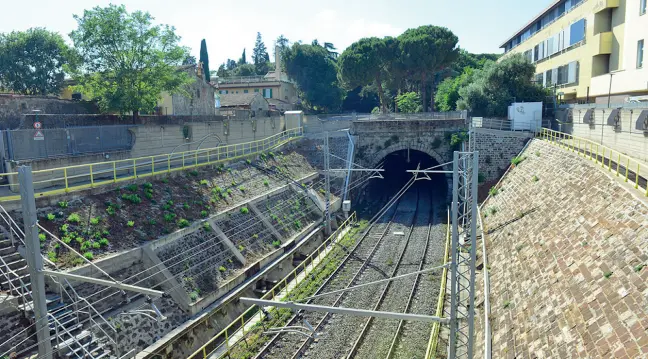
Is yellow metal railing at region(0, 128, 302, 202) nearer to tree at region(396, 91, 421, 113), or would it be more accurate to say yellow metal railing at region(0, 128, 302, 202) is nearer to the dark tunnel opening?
the dark tunnel opening

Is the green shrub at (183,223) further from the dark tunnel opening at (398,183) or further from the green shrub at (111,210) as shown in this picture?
the dark tunnel opening at (398,183)

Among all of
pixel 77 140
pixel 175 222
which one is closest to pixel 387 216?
pixel 175 222

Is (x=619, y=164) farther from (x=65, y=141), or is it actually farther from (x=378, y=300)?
(x=65, y=141)

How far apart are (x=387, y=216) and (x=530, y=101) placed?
1640cm

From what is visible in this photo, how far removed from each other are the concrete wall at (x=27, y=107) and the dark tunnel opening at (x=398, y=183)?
20.4 meters

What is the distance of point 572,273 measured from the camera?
43.4 feet

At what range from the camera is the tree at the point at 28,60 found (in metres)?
37.4

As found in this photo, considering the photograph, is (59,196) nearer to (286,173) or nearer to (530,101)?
(286,173)

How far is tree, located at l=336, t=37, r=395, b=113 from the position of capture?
52.7 m

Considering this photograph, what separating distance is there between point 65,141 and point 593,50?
33.8 metres

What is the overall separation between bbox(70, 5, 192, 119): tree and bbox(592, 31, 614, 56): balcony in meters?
28.3

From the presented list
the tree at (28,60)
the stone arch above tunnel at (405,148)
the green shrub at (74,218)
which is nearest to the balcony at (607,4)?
the stone arch above tunnel at (405,148)

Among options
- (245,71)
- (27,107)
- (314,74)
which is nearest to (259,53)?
(245,71)

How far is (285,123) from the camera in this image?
41312mm
